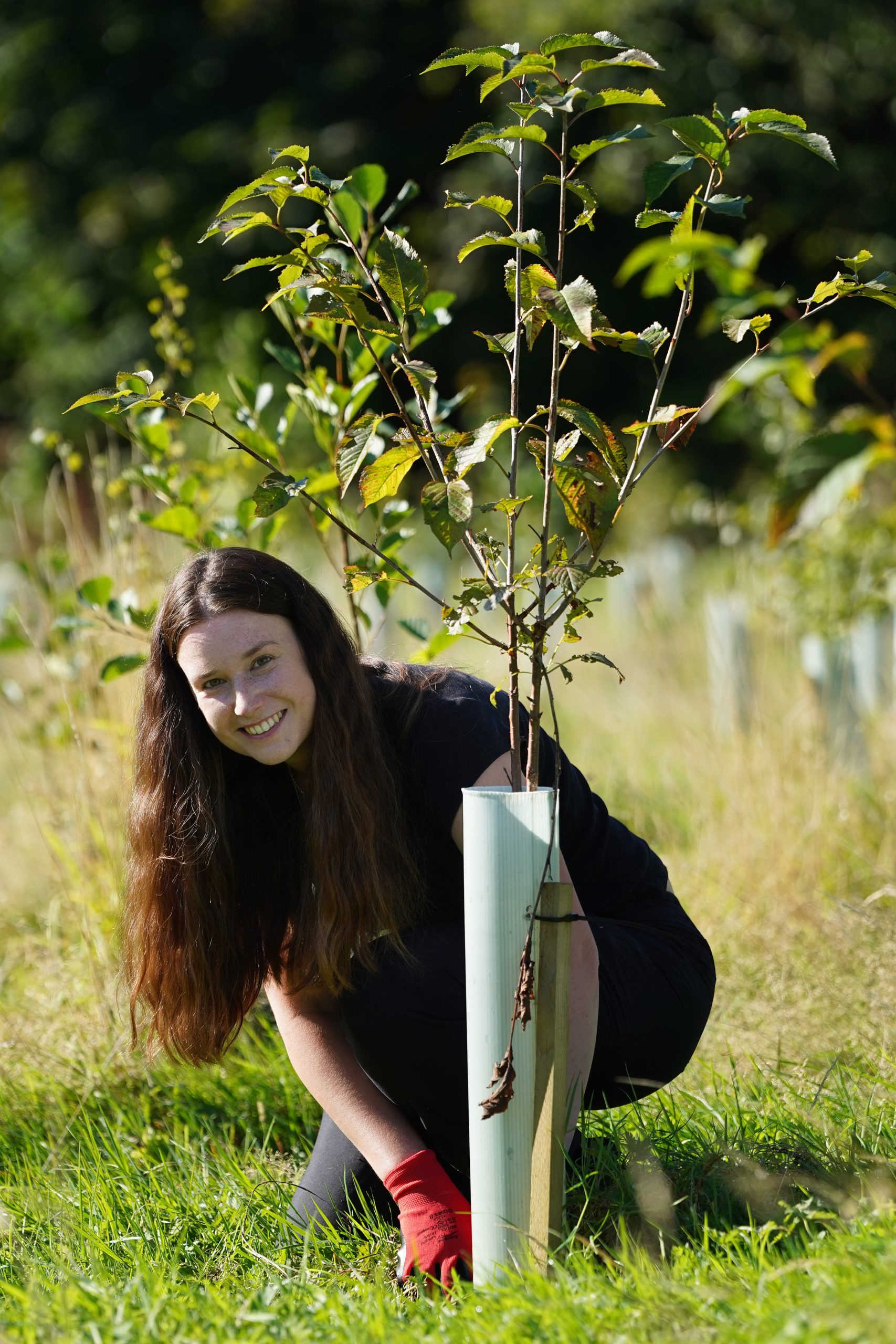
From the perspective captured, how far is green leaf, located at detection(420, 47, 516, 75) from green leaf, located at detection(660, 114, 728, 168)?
0.65ft

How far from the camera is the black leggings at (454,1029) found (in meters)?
1.93

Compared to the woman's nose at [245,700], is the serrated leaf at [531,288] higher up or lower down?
higher up

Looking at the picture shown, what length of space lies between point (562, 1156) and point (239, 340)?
962 cm

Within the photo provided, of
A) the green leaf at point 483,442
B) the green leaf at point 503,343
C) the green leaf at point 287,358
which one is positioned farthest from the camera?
the green leaf at point 287,358

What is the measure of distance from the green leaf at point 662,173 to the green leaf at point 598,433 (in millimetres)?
254

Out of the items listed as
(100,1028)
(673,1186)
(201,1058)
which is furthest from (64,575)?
(673,1186)

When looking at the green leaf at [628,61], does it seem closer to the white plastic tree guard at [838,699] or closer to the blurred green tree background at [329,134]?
the white plastic tree guard at [838,699]

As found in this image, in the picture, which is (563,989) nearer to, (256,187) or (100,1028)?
(256,187)

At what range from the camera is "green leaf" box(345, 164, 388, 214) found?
1.90 metres

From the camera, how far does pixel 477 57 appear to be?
1.49 metres

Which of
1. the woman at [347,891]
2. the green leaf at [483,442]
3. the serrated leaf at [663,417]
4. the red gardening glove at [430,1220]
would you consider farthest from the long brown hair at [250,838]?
the serrated leaf at [663,417]

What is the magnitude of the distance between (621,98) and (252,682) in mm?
961

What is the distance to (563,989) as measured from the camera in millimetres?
1614

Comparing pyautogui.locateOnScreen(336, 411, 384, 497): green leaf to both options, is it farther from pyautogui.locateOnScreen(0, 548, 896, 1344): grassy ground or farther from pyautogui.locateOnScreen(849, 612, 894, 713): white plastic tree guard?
pyautogui.locateOnScreen(849, 612, 894, 713): white plastic tree guard
